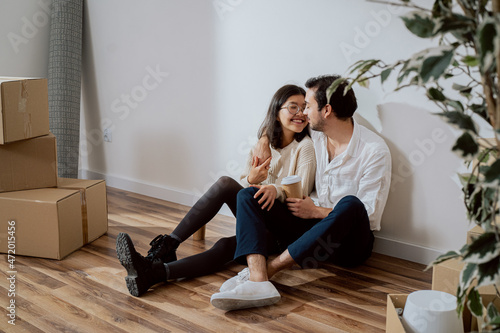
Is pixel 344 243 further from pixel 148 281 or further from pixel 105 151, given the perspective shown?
pixel 105 151

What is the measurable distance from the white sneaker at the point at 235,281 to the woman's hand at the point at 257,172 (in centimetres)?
46

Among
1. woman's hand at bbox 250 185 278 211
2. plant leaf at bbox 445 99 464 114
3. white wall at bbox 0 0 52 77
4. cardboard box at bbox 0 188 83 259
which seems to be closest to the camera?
plant leaf at bbox 445 99 464 114

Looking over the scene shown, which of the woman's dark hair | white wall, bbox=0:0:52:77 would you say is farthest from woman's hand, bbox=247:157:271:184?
white wall, bbox=0:0:52:77

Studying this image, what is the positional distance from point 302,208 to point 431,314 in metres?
0.84

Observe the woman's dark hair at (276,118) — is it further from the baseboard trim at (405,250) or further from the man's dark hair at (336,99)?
the baseboard trim at (405,250)

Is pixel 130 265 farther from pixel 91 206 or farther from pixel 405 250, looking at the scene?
pixel 405 250

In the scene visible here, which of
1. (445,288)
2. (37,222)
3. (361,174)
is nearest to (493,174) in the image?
(445,288)

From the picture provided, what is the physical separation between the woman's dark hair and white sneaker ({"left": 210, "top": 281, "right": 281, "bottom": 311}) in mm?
760

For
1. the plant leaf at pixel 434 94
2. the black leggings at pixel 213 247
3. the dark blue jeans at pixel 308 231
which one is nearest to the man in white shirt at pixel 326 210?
the dark blue jeans at pixel 308 231

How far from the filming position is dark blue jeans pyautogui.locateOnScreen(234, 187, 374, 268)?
192 centimetres

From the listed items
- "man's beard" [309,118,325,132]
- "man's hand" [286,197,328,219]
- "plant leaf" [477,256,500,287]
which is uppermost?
"man's beard" [309,118,325,132]

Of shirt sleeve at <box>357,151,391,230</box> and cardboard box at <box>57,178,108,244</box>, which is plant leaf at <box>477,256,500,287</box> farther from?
cardboard box at <box>57,178,108,244</box>

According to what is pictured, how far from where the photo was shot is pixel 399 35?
7.27ft

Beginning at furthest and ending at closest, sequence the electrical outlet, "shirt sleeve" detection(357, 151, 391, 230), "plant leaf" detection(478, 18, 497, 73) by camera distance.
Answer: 1. the electrical outlet
2. "shirt sleeve" detection(357, 151, 391, 230)
3. "plant leaf" detection(478, 18, 497, 73)
